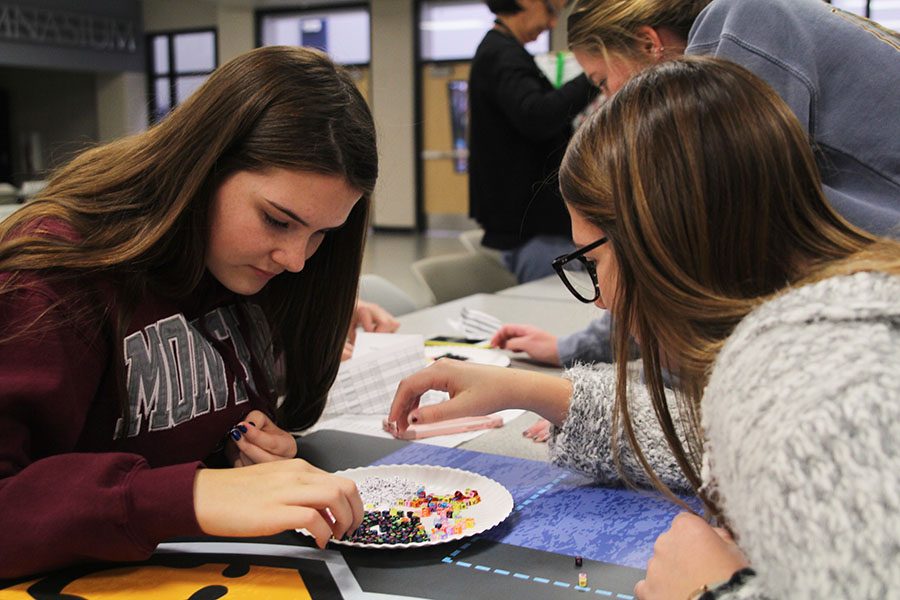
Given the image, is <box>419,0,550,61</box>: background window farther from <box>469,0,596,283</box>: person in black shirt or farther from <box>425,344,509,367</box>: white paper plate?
<box>425,344,509,367</box>: white paper plate

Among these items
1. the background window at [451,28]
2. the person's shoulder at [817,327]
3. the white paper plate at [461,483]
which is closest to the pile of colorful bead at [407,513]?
the white paper plate at [461,483]

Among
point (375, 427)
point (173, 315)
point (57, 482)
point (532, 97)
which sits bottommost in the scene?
point (375, 427)

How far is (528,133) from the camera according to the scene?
277 centimetres

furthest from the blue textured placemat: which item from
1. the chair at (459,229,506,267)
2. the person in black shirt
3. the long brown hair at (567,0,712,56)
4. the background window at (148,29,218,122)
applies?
the background window at (148,29,218,122)

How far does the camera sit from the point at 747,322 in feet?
2.13

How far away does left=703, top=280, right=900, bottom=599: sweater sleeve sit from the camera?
540 millimetres

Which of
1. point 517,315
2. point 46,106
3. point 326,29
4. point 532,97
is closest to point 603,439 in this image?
point 517,315

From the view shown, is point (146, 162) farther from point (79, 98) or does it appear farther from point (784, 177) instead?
point (79, 98)

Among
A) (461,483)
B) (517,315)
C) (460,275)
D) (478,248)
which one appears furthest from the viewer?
(478,248)

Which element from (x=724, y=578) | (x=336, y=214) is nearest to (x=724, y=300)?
(x=724, y=578)

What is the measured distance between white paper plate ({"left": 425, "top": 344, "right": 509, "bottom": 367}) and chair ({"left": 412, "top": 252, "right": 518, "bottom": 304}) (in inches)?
36.7

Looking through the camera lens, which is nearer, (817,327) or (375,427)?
(817,327)

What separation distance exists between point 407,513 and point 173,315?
40 cm

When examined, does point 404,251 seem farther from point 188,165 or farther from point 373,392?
point 188,165
